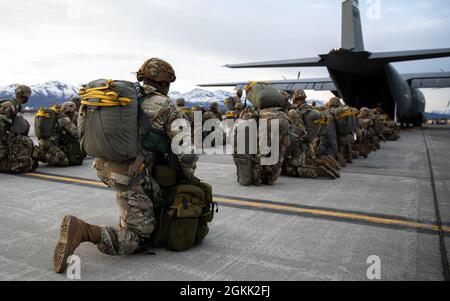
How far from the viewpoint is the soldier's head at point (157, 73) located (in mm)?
3123

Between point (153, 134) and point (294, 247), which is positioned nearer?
point (153, 134)

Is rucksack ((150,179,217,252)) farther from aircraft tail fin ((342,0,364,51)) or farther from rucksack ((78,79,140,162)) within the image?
aircraft tail fin ((342,0,364,51))

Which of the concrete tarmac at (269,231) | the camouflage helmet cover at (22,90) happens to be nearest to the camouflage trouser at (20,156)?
the concrete tarmac at (269,231)

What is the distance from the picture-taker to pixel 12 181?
19.7ft

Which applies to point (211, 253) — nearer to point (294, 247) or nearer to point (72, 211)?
point (294, 247)

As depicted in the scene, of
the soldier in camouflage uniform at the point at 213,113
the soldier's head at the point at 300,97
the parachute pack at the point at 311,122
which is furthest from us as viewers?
the soldier in camouflage uniform at the point at 213,113

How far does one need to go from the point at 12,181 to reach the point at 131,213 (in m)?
4.28

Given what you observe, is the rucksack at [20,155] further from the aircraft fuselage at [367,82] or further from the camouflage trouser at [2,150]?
the aircraft fuselage at [367,82]

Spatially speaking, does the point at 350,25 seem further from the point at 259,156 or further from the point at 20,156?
the point at 20,156

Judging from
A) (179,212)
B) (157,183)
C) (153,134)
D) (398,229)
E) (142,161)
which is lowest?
(398,229)

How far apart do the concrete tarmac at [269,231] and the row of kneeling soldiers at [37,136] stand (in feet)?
1.80
